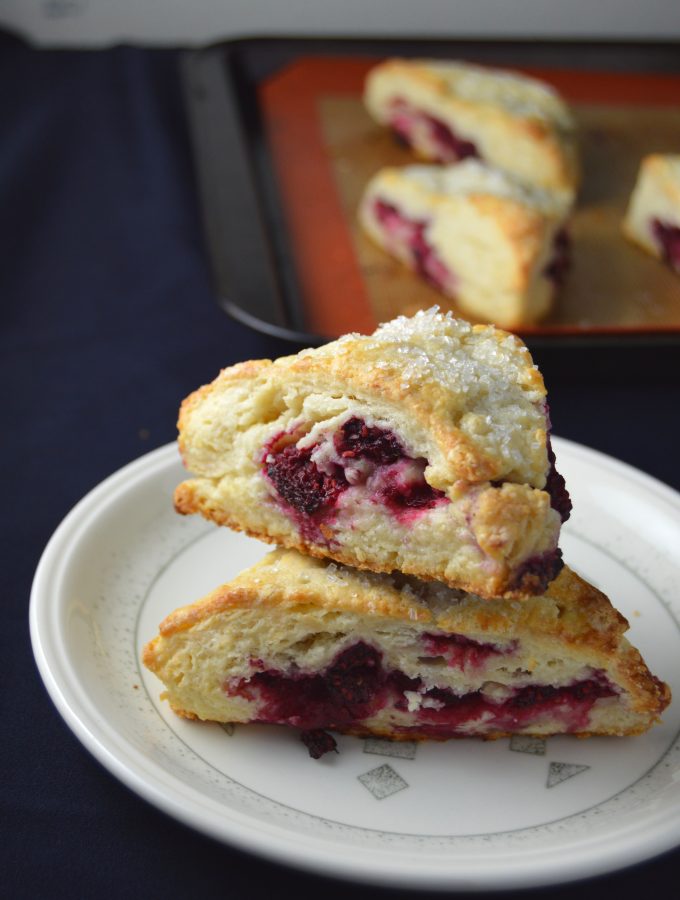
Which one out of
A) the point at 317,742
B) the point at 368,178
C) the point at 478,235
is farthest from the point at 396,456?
the point at 368,178

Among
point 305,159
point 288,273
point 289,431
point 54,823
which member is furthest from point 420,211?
point 54,823

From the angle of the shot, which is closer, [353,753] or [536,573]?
[536,573]

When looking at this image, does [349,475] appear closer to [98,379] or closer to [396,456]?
[396,456]

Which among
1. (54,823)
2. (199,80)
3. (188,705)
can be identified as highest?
(199,80)

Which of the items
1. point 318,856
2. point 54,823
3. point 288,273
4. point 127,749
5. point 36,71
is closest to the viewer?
point 318,856

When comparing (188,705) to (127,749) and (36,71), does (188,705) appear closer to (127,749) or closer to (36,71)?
(127,749)

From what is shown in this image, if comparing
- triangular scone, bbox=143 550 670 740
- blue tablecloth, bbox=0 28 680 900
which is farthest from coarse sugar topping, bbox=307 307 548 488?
blue tablecloth, bbox=0 28 680 900

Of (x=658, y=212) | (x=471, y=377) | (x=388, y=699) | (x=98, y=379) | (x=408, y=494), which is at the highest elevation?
(x=471, y=377)
